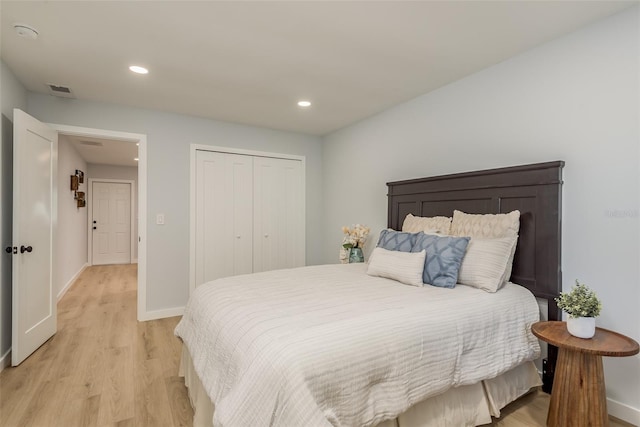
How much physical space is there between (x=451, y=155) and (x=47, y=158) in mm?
3775

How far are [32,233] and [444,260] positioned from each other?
132 inches

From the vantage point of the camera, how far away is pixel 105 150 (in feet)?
18.6

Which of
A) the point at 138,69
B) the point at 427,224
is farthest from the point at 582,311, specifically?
the point at 138,69

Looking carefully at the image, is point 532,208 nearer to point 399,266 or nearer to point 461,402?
point 399,266

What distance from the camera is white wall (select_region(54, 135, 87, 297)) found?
15.0 ft

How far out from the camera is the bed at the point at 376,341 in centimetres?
117

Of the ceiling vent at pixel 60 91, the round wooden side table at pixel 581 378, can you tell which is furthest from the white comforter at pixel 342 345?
the ceiling vent at pixel 60 91

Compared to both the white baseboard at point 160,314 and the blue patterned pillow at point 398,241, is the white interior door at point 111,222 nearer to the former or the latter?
the white baseboard at point 160,314

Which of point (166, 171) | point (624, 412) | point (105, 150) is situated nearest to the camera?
point (624, 412)

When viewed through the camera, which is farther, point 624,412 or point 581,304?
point 624,412

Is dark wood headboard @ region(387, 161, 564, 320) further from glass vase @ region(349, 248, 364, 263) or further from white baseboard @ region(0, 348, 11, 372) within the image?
white baseboard @ region(0, 348, 11, 372)

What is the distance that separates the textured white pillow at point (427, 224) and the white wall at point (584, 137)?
0.50 m

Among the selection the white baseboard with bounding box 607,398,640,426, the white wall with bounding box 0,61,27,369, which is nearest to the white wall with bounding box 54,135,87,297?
the white wall with bounding box 0,61,27,369

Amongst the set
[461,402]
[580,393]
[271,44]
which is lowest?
[461,402]
